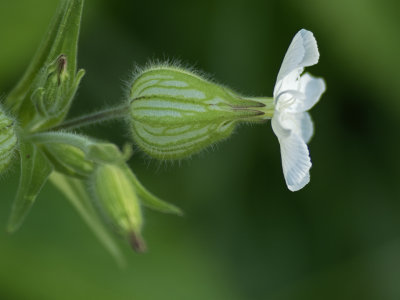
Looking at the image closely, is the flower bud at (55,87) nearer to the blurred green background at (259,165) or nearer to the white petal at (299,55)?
the white petal at (299,55)

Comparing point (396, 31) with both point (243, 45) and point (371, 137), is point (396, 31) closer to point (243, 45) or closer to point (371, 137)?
point (371, 137)

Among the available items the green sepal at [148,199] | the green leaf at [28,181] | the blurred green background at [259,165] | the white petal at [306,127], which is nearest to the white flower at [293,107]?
the white petal at [306,127]

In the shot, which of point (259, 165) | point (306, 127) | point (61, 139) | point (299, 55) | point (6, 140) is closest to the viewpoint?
point (299, 55)

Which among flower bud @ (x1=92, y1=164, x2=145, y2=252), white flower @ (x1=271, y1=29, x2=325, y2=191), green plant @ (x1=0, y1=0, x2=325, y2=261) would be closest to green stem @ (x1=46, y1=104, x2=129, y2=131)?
green plant @ (x1=0, y1=0, x2=325, y2=261)

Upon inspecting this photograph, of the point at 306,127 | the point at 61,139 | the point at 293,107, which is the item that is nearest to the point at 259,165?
the point at 306,127

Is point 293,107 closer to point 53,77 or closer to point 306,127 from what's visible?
point 306,127

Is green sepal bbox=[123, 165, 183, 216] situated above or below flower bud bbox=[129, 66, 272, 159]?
below

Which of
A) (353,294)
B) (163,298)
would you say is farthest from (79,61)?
(353,294)

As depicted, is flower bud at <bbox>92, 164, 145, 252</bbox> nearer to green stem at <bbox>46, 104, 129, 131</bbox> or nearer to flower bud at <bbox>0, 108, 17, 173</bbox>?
green stem at <bbox>46, 104, 129, 131</bbox>
